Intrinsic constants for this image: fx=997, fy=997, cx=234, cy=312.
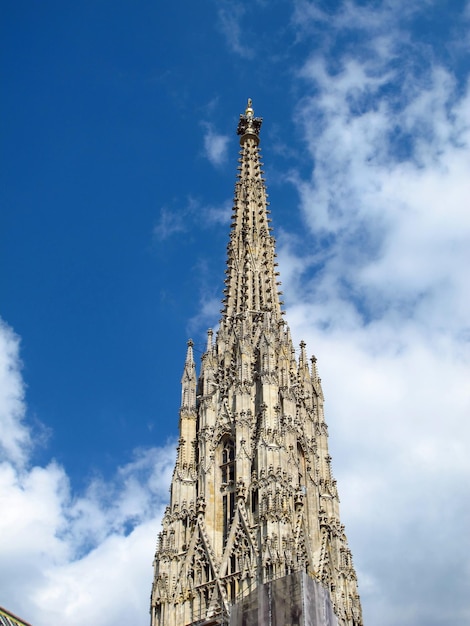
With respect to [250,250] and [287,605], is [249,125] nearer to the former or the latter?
[250,250]

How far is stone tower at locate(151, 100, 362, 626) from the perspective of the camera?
1941 inches

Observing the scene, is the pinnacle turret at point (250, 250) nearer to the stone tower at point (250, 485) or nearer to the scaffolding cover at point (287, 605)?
the stone tower at point (250, 485)

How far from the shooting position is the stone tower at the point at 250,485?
4931 cm

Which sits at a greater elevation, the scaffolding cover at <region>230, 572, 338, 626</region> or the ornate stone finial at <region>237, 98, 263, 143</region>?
the ornate stone finial at <region>237, 98, 263, 143</region>

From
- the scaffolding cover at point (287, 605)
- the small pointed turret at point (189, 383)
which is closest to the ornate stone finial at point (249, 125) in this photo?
the small pointed turret at point (189, 383)

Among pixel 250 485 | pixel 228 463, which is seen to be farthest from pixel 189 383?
pixel 250 485

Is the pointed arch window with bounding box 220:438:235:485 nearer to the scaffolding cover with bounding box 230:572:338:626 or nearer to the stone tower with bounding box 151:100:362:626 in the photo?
the stone tower with bounding box 151:100:362:626

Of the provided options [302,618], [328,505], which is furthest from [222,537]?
[302,618]

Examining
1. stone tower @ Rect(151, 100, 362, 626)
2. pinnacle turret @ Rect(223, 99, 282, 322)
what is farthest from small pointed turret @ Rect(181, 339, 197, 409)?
pinnacle turret @ Rect(223, 99, 282, 322)

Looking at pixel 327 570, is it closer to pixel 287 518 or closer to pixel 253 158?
pixel 287 518

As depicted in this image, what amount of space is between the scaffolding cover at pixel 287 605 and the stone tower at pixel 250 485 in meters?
0.07

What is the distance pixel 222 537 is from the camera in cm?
5212

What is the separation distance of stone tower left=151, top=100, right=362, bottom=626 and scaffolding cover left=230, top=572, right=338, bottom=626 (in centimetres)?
7

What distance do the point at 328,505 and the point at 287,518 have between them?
694 centimetres
